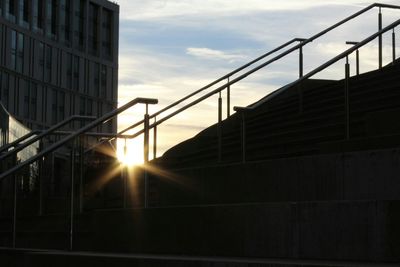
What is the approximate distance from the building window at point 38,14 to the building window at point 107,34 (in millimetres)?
11551

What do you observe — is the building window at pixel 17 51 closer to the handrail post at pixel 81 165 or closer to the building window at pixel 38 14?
the building window at pixel 38 14

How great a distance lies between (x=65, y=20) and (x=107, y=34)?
8178 millimetres

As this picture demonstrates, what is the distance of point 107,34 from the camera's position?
299 feet

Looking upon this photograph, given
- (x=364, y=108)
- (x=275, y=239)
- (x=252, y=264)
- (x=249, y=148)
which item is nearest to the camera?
(x=252, y=264)

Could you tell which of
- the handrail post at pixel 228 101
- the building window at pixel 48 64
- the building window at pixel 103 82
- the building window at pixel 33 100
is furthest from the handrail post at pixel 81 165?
the building window at pixel 103 82

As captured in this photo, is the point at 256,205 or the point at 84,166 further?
the point at 84,166

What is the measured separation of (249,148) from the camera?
37.2 ft

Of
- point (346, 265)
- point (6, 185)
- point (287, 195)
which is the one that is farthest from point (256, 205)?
point (6, 185)

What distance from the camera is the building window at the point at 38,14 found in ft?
256

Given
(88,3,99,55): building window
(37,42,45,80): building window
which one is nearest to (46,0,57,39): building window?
(37,42,45,80): building window

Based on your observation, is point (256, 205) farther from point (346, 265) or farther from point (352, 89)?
point (352, 89)

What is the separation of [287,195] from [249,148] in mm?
2946

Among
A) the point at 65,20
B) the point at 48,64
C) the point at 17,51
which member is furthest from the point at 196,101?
the point at 65,20

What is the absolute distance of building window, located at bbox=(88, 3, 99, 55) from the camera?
87.8 meters
